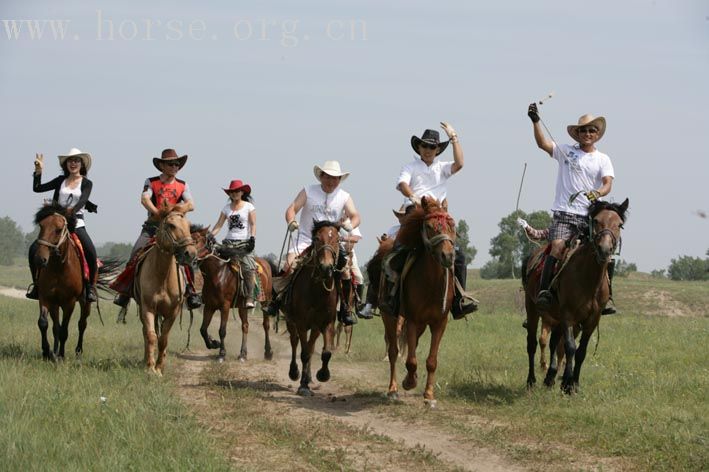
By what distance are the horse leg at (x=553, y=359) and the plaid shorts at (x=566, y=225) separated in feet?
4.93

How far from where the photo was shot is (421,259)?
12.0m

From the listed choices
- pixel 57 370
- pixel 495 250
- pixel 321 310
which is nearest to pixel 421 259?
pixel 321 310

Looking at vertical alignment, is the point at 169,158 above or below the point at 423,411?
above

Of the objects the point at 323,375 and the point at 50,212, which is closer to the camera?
the point at 323,375

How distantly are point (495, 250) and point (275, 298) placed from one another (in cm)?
7733

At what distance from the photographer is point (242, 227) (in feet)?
58.7

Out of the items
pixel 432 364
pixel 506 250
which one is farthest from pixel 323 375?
pixel 506 250

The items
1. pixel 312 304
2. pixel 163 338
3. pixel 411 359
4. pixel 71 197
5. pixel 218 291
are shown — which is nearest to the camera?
pixel 411 359

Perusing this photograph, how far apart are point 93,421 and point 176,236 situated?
13.4 ft

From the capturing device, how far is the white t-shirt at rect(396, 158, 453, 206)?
1270 cm

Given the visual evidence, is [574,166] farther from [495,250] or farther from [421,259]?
[495,250]

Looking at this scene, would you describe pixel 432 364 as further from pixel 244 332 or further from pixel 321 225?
pixel 244 332

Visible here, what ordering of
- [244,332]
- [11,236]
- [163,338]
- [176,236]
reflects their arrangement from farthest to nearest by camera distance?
1. [11,236]
2. [244,332]
3. [163,338]
4. [176,236]

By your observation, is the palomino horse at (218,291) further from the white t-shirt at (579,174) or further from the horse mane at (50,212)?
the white t-shirt at (579,174)
